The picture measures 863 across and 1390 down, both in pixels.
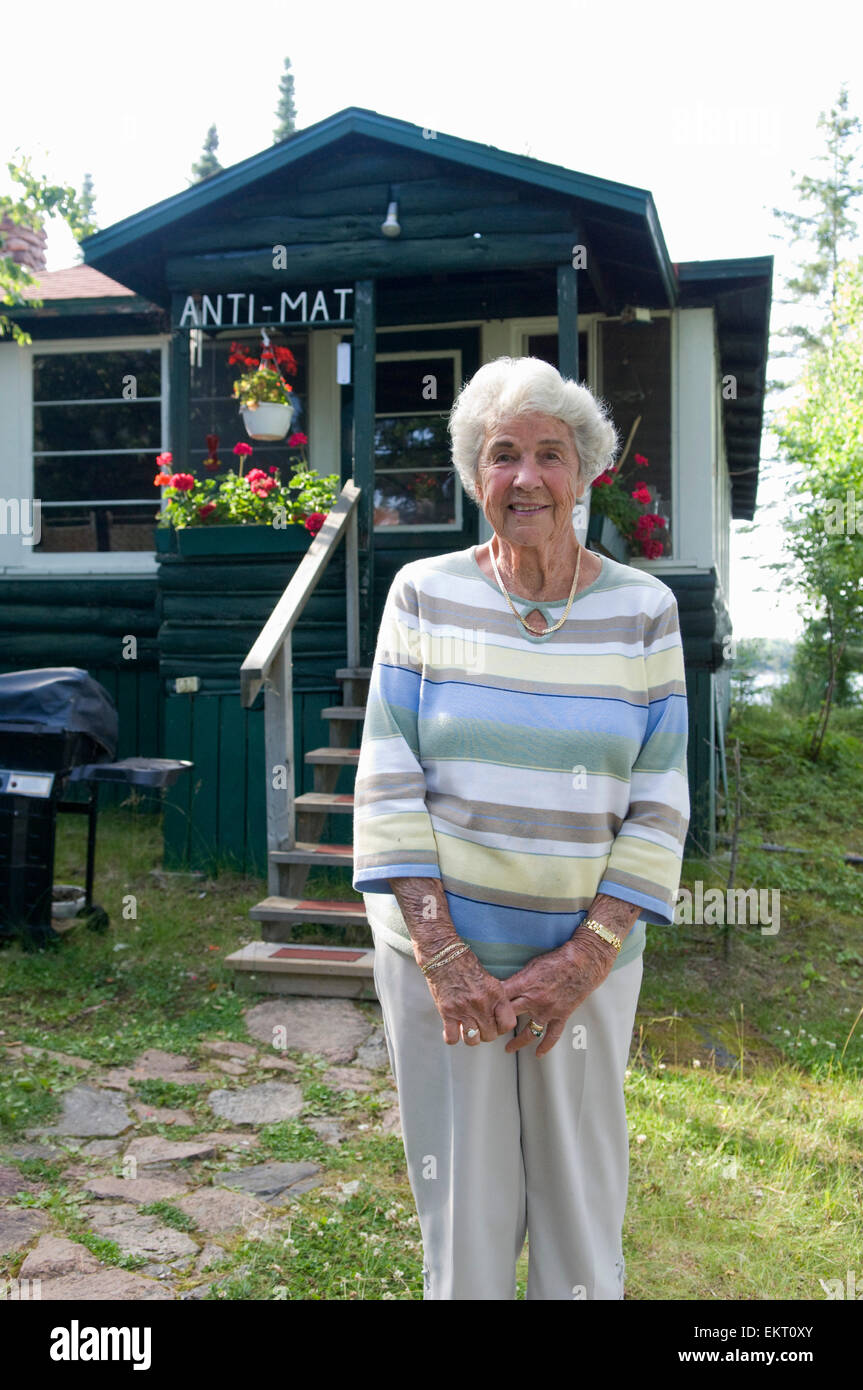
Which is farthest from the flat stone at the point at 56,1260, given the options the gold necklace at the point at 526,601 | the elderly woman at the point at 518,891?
the gold necklace at the point at 526,601

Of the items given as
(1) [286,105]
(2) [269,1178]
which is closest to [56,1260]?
(2) [269,1178]

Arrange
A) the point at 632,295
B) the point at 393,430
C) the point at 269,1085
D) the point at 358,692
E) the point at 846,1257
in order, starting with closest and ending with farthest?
the point at 846,1257 → the point at 269,1085 → the point at 358,692 → the point at 632,295 → the point at 393,430

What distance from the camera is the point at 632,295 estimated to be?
23.5ft

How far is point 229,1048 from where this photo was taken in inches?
156

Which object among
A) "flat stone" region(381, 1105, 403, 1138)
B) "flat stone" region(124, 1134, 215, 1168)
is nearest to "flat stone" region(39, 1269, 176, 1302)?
"flat stone" region(124, 1134, 215, 1168)

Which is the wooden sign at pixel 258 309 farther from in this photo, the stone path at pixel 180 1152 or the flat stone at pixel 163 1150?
the flat stone at pixel 163 1150

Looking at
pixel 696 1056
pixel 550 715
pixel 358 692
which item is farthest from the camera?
pixel 358 692

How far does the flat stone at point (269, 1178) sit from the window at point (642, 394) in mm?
5140

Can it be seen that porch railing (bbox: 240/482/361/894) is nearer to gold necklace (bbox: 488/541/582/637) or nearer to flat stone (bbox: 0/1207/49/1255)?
flat stone (bbox: 0/1207/49/1255)

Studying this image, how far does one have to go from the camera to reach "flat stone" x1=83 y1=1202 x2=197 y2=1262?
2.57 m

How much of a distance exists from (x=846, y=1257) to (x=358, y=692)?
13.0 ft

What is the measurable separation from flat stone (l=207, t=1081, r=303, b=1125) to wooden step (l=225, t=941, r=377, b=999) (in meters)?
0.82
